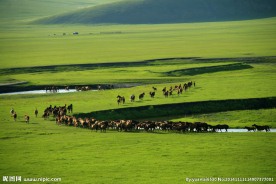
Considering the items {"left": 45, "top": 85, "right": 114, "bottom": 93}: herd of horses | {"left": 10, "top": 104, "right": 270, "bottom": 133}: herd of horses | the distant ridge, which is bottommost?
{"left": 10, "top": 104, "right": 270, "bottom": 133}: herd of horses

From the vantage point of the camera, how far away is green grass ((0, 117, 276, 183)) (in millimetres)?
21250

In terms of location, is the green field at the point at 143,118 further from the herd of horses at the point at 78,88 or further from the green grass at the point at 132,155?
the herd of horses at the point at 78,88

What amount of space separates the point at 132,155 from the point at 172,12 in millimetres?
161947

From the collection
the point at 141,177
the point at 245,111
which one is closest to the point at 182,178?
the point at 141,177

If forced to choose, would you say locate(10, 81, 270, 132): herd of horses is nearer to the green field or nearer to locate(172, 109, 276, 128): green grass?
the green field

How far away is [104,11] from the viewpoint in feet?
619

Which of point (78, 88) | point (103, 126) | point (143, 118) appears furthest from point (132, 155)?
point (78, 88)

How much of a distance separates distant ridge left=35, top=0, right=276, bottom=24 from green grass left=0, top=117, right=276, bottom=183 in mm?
151509

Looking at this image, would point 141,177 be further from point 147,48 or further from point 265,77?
point 147,48

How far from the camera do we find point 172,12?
600ft

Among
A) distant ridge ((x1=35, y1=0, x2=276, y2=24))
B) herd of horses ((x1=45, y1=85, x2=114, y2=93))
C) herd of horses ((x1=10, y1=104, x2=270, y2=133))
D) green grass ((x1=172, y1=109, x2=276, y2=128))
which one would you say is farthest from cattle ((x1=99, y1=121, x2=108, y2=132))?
distant ridge ((x1=35, y1=0, x2=276, y2=24))

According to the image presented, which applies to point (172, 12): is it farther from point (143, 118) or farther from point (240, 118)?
point (240, 118)

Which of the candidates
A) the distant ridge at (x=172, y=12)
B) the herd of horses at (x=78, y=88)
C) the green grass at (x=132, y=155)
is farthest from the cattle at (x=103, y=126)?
the distant ridge at (x=172, y=12)

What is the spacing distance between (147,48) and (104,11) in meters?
101
